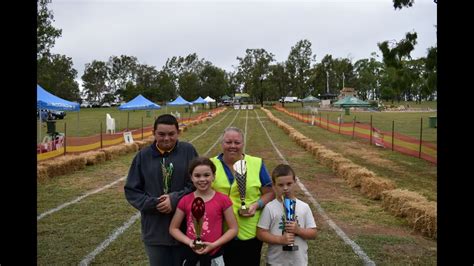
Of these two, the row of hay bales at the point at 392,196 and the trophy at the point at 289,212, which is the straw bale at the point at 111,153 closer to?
the row of hay bales at the point at 392,196

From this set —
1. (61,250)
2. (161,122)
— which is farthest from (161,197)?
(61,250)

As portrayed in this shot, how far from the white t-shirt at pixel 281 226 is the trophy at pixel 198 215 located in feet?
1.70

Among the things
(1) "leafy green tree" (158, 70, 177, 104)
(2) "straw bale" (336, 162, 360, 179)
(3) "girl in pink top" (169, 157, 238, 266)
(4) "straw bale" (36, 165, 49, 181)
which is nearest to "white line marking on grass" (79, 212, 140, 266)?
(3) "girl in pink top" (169, 157, 238, 266)

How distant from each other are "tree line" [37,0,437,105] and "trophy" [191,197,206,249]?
5309 centimetres

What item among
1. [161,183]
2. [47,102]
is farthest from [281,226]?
[47,102]

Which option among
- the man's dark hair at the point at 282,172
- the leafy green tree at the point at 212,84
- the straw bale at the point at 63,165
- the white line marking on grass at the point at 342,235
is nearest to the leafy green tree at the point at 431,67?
the white line marking on grass at the point at 342,235

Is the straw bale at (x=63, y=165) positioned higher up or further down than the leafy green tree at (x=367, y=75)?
further down

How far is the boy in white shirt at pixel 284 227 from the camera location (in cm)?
349

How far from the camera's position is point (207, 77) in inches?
3851

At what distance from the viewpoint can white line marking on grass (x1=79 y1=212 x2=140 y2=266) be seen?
19.2 feet

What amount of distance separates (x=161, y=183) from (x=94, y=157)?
12.6 metres

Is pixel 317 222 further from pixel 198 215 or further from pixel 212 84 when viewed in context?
pixel 212 84

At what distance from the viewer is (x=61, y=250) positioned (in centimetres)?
621

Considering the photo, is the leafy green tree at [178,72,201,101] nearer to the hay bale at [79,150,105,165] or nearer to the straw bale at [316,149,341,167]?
the hay bale at [79,150,105,165]
